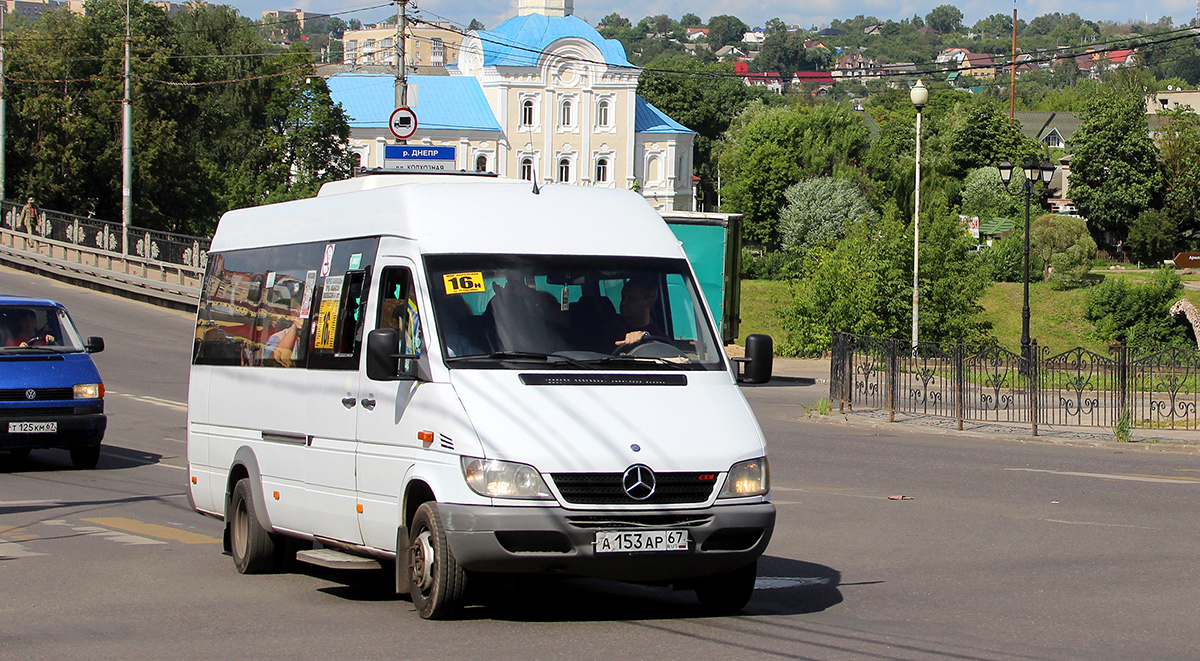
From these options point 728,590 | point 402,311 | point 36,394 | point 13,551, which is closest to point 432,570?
point 402,311

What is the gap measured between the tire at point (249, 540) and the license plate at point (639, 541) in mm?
3275

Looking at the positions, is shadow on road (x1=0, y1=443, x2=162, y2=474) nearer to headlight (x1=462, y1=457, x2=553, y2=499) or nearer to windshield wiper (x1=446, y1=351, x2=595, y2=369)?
windshield wiper (x1=446, y1=351, x2=595, y2=369)

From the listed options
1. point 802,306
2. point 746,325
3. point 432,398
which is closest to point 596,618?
point 432,398

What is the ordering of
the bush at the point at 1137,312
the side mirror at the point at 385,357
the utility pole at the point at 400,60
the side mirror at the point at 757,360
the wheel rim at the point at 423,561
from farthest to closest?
the bush at the point at 1137,312 < the utility pole at the point at 400,60 < the side mirror at the point at 757,360 < the side mirror at the point at 385,357 < the wheel rim at the point at 423,561

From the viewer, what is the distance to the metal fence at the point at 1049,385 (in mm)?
22188

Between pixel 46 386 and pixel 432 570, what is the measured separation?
10278 mm

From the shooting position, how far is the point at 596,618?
791 centimetres

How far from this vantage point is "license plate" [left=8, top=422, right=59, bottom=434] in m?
15.9

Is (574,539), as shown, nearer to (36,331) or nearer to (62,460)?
(36,331)

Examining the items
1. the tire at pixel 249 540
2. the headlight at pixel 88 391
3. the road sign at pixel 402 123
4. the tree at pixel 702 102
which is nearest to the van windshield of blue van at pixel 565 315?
the tire at pixel 249 540

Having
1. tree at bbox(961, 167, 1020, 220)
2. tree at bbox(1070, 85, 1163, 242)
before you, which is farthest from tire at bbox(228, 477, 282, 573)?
tree at bbox(1070, 85, 1163, 242)

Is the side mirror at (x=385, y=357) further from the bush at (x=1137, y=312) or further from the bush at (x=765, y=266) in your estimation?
the bush at (x=765, y=266)

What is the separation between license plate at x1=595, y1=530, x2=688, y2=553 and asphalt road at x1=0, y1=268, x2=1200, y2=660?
46 cm

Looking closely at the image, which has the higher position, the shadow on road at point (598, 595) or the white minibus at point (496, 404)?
the white minibus at point (496, 404)
